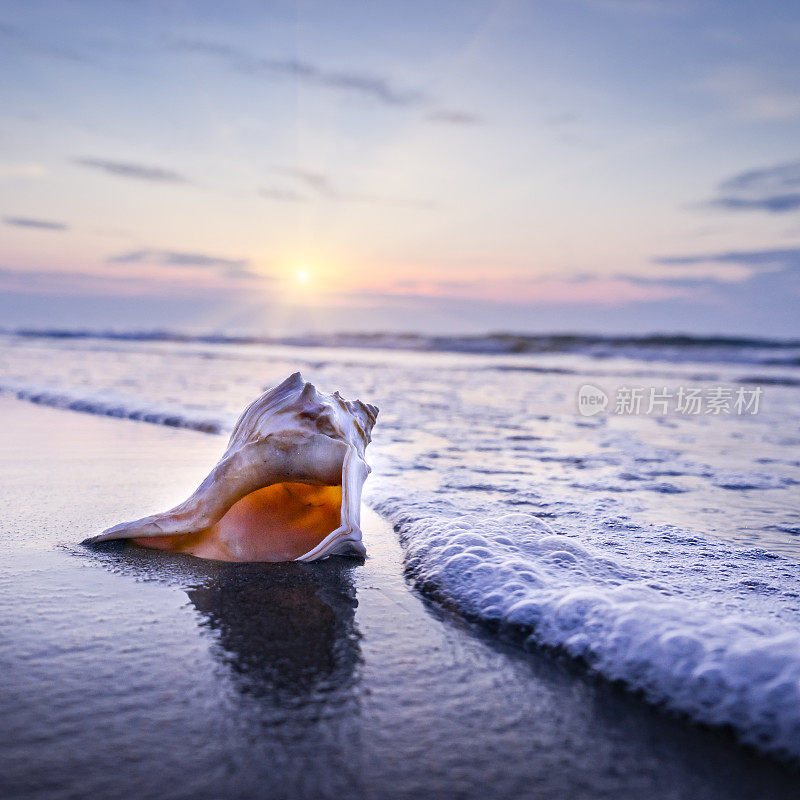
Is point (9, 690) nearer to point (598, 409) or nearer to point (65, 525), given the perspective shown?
point (65, 525)

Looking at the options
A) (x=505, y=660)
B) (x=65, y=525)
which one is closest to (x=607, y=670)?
(x=505, y=660)

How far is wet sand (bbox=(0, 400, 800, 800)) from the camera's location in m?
1.44

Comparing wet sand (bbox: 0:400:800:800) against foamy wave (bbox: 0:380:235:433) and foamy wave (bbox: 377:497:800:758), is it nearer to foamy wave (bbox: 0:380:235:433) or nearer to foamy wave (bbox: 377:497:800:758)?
foamy wave (bbox: 377:497:800:758)

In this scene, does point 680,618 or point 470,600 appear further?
point 470,600

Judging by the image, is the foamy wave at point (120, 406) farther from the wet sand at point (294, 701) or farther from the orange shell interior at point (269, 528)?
the wet sand at point (294, 701)

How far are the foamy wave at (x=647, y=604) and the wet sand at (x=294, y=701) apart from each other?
93mm

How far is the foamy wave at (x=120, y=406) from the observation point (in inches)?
256

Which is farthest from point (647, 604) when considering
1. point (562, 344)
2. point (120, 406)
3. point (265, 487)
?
point (562, 344)

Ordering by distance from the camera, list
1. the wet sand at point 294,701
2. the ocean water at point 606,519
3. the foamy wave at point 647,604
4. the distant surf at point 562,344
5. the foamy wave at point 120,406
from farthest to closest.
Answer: the distant surf at point 562,344, the foamy wave at point 120,406, the ocean water at point 606,519, the foamy wave at point 647,604, the wet sand at point 294,701

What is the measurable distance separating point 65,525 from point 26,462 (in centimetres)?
159

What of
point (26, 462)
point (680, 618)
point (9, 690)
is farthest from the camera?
point (26, 462)

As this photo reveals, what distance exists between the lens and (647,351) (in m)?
23.8

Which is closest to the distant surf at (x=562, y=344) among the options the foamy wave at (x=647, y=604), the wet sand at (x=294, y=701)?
the foamy wave at (x=647, y=604)

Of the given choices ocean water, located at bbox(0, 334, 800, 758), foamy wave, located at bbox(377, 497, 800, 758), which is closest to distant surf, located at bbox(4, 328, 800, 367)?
ocean water, located at bbox(0, 334, 800, 758)
